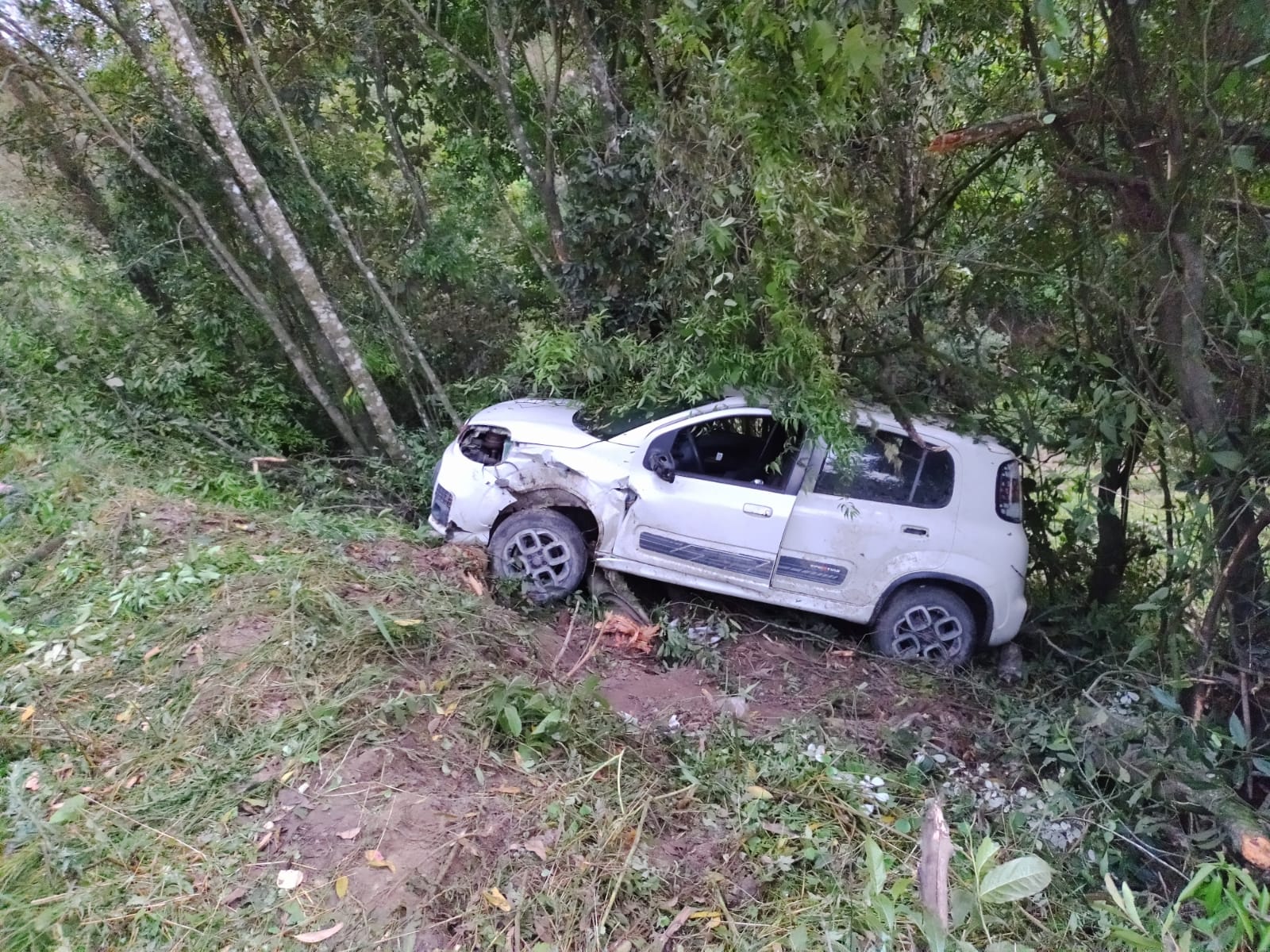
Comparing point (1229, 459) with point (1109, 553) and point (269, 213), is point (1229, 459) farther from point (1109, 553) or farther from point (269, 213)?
point (269, 213)

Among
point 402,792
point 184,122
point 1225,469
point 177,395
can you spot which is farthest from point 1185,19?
point 177,395

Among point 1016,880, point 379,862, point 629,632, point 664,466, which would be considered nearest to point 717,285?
point 664,466

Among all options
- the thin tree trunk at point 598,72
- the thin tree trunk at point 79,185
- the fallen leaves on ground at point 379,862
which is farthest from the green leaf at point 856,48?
the thin tree trunk at point 79,185

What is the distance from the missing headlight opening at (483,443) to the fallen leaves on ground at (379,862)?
2.88 m

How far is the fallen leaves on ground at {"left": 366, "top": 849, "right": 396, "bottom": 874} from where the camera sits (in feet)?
8.27

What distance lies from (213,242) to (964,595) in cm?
703

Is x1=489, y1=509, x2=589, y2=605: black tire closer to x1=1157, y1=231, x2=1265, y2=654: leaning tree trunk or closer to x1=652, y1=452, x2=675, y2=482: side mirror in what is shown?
x1=652, y1=452, x2=675, y2=482: side mirror

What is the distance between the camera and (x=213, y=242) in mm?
7090

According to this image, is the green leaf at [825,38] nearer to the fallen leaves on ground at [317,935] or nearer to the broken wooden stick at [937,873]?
the broken wooden stick at [937,873]

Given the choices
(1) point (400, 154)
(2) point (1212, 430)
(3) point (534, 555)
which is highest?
(1) point (400, 154)

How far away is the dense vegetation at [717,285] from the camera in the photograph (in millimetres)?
3250

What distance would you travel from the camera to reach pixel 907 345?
5297 mm

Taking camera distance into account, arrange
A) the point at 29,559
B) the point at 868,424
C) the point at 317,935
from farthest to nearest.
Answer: the point at 868,424
the point at 29,559
the point at 317,935

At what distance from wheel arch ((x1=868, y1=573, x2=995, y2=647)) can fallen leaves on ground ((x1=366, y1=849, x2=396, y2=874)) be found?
3464 millimetres
